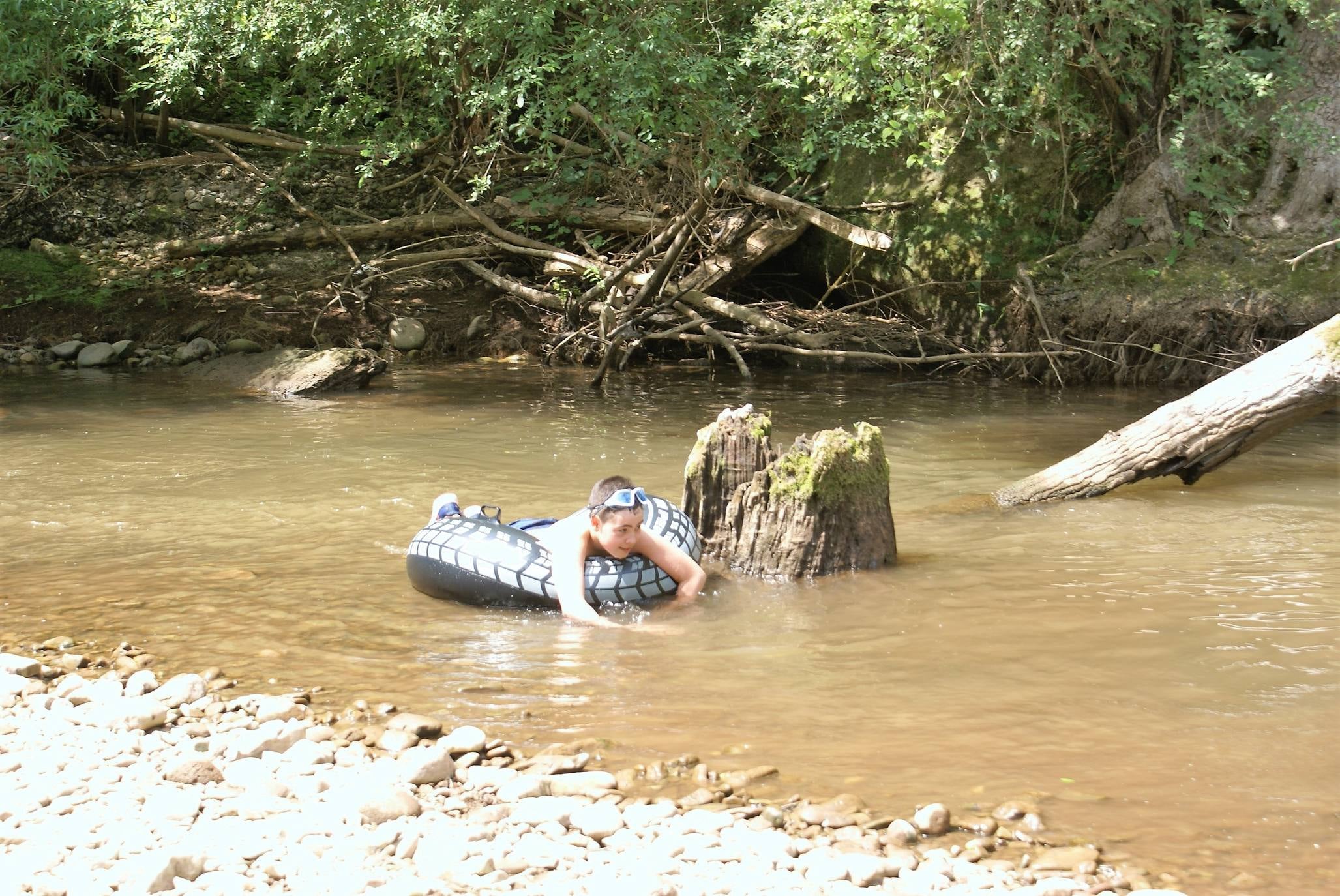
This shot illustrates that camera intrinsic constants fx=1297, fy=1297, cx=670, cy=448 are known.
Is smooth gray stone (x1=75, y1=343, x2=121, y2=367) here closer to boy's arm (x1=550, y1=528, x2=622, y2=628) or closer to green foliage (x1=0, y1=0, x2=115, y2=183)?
green foliage (x1=0, y1=0, x2=115, y2=183)

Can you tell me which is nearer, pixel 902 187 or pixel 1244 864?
pixel 1244 864

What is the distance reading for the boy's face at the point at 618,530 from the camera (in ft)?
20.6

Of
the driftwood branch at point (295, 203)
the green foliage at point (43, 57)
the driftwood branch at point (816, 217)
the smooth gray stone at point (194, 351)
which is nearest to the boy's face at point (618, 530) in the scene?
the driftwood branch at point (816, 217)

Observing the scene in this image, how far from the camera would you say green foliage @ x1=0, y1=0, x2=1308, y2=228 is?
1045 centimetres

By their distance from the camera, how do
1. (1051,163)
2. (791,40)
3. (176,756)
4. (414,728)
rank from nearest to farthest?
(176,756) → (414,728) → (791,40) → (1051,163)

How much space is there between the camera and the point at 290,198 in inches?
653

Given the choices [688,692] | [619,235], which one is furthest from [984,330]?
[688,692]

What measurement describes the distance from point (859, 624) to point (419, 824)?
276 cm

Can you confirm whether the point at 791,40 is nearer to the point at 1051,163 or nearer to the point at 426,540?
the point at 1051,163

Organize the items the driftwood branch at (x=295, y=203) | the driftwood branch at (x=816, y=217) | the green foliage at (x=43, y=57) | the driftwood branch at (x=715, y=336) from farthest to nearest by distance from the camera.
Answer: the driftwood branch at (x=295, y=203)
the driftwood branch at (x=715, y=336)
the driftwood branch at (x=816, y=217)
the green foliage at (x=43, y=57)

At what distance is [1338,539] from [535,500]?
5.06 metres

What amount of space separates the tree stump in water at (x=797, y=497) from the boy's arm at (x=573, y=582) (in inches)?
40.6

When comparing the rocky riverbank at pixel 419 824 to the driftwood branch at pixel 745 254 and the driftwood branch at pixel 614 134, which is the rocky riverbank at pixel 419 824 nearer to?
the driftwood branch at pixel 614 134

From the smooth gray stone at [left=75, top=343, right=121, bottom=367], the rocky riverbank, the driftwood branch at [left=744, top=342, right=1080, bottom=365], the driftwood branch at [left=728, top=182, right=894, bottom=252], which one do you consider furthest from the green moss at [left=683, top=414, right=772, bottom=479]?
the smooth gray stone at [left=75, top=343, right=121, bottom=367]
